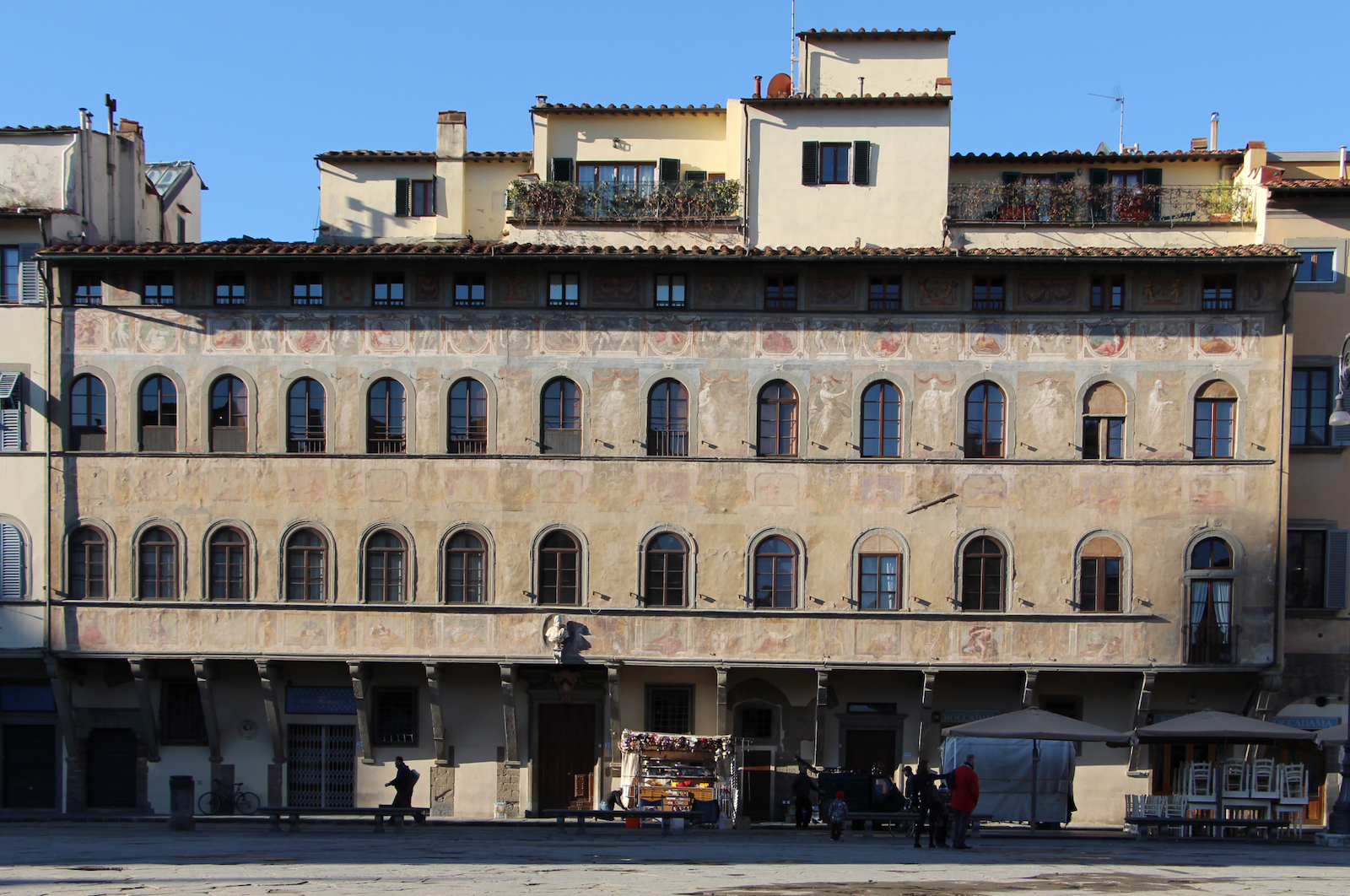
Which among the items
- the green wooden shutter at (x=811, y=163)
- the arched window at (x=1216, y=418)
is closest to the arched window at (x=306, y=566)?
the green wooden shutter at (x=811, y=163)

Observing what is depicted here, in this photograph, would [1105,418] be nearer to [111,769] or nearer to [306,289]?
[306,289]

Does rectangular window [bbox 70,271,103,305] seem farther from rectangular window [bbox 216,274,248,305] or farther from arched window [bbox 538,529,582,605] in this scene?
arched window [bbox 538,529,582,605]

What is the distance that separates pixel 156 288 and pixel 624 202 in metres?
9.61

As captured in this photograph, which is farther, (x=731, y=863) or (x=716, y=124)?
(x=716, y=124)

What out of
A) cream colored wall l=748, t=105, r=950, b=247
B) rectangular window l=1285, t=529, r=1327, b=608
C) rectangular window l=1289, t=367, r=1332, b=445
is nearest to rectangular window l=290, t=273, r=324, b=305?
cream colored wall l=748, t=105, r=950, b=247

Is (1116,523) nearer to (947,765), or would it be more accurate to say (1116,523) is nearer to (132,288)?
(947,765)

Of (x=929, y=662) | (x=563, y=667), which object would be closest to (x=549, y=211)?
(x=563, y=667)

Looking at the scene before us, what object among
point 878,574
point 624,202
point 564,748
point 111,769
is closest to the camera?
point 878,574

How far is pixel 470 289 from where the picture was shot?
89.1ft

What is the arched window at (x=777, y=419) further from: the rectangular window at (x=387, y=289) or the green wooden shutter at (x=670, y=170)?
the rectangular window at (x=387, y=289)

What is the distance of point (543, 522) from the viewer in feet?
87.5

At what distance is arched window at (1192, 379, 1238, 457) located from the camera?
26406 millimetres

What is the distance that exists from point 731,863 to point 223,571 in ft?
44.5

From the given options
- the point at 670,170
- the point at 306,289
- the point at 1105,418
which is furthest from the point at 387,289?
the point at 1105,418
